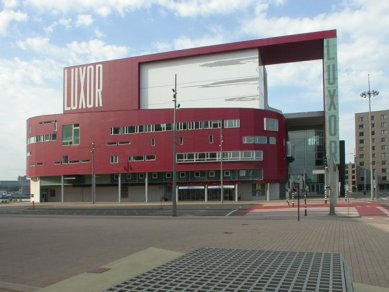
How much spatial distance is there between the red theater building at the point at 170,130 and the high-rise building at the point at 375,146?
227 ft

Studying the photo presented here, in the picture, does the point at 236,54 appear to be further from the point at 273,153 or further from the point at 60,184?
the point at 60,184

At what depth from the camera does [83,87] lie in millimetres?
87062

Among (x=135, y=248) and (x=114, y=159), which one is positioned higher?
(x=114, y=159)

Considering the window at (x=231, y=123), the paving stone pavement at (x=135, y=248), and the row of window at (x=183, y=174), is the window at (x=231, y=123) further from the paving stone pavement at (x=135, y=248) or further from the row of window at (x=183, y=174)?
the paving stone pavement at (x=135, y=248)

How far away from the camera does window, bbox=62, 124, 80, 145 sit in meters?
75.7

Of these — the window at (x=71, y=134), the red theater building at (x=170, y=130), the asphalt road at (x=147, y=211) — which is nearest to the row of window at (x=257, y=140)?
the red theater building at (x=170, y=130)

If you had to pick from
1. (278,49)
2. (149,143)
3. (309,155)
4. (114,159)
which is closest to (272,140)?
(278,49)

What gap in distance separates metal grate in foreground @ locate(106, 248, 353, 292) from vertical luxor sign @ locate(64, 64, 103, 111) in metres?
77.7

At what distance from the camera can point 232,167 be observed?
217ft

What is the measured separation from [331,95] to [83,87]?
1784 inches

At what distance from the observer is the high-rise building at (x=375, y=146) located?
457ft

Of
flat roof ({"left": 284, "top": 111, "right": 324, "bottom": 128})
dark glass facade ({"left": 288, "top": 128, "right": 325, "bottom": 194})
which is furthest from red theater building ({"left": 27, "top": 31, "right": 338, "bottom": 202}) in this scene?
dark glass facade ({"left": 288, "top": 128, "right": 325, "bottom": 194})

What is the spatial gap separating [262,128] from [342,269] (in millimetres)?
60585

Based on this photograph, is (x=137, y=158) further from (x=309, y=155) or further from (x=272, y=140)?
(x=309, y=155)
